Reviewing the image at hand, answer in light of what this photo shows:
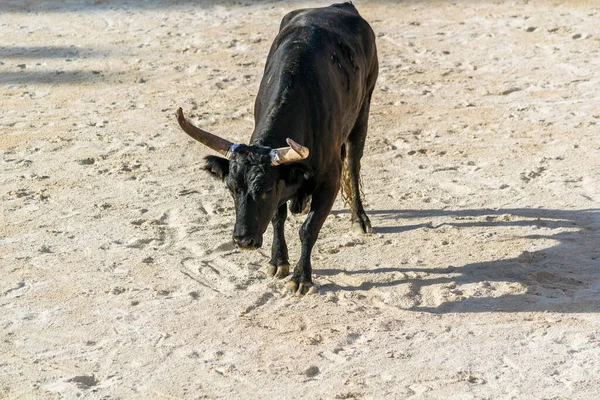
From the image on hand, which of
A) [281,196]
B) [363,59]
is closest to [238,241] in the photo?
[281,196]

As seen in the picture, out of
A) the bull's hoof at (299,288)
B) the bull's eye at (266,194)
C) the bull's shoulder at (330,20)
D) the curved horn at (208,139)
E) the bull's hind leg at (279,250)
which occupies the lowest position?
Result: the bull's hoof at (299,288)

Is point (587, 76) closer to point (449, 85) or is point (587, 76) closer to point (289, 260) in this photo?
point (449, 85)

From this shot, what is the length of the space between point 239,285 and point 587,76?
5.92 metres

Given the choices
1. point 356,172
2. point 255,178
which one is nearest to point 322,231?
point 356,172

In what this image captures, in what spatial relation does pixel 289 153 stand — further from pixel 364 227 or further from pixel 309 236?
pixel 364 227

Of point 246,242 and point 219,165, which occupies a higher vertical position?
point 219,165

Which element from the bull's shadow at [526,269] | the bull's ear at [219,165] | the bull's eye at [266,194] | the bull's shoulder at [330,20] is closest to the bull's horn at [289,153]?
the bull's eye at [266,194]

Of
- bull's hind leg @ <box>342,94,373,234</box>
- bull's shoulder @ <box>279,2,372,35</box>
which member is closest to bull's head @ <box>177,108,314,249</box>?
bull's hind leg @ <box>342,94,373,234</box>

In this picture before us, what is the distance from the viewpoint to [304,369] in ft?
19.8

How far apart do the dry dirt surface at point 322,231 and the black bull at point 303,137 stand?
42cm

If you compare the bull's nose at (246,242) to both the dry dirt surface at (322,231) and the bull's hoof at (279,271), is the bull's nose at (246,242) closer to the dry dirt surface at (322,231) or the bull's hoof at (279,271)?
the dry dirt surface at (322,231)

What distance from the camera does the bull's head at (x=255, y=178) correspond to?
6555mm

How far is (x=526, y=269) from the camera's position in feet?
24.2

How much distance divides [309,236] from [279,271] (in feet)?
1.23
